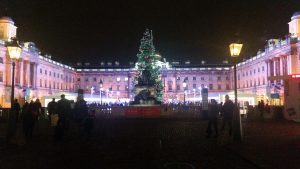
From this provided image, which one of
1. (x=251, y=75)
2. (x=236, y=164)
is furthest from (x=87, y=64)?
(x=236, y=164)

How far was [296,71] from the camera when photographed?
67312 millimetres

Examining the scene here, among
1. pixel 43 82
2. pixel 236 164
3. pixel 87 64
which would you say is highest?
pixel 87 64

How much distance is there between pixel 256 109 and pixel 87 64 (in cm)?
10576

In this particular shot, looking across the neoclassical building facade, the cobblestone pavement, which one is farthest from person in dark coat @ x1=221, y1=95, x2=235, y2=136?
the neoclassical building facade

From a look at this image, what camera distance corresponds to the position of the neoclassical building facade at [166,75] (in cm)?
6744

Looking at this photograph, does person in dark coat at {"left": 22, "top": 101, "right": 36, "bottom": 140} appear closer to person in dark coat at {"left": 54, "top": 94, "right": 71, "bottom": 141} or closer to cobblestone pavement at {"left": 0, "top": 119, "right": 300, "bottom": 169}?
cobblestone pavement at {"left": 0, "top": 119, "right": 300, "bottom": 169}

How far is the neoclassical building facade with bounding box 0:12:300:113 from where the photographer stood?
6744 centimetres

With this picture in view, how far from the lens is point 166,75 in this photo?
4894 inches

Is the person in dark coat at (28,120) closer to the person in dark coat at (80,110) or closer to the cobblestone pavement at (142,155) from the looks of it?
the cobblestone pavement at (142,155)

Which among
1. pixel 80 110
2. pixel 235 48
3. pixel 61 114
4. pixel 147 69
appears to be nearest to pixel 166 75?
pixel 147 69

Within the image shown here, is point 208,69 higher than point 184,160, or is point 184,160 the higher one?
point 208,69

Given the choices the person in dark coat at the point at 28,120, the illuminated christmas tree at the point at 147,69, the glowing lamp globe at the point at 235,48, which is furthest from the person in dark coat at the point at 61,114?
the illuminated christmas tree at the point at 147,69

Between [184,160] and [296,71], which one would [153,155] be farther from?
[296,71]

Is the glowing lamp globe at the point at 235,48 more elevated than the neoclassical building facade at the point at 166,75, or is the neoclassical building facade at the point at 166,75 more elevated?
the neoclassical building facade at the point at 166,75
